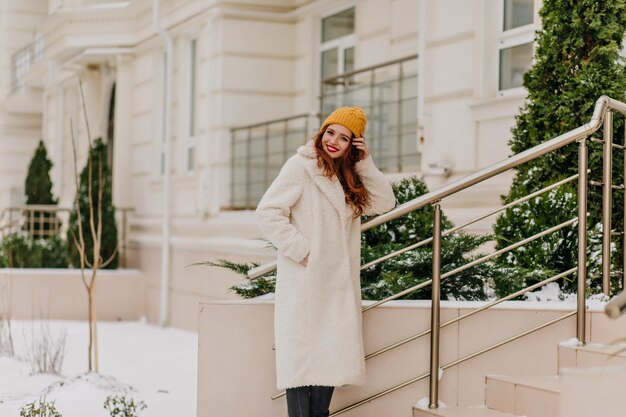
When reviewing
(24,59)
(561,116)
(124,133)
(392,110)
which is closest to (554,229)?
(561,116)

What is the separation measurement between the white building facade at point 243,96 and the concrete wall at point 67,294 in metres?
0.33

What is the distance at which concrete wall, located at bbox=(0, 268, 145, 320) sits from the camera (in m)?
13.9

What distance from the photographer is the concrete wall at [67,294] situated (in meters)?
13.9

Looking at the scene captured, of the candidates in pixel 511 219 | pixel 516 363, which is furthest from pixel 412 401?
pixel 511 219

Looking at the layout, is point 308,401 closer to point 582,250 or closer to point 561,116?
point 582,250

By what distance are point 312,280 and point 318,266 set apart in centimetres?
7

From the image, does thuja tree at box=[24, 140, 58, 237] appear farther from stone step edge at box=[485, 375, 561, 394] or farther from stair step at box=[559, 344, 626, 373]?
stair step at box=[559, 344, 626, 373]

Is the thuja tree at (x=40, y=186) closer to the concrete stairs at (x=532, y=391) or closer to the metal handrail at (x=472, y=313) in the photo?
the metal handrail at (x=472, y=313)

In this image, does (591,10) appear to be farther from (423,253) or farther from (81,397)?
(81,397)

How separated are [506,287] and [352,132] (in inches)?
57.0

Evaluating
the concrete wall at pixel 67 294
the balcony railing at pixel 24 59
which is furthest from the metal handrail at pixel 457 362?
the balcony railing at pixel 24 59

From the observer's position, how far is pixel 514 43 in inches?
329

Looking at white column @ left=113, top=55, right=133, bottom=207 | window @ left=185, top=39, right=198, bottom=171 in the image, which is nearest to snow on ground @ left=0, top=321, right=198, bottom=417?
window @ left=185, top=39, right=198, bottom=171

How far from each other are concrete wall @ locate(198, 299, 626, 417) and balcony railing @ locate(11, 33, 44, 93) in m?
16.9
